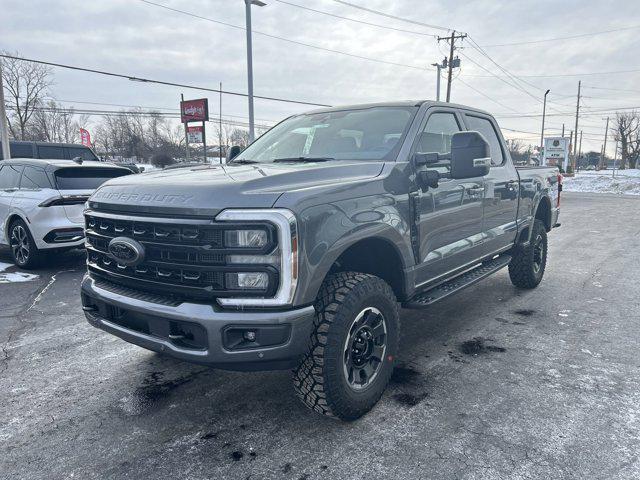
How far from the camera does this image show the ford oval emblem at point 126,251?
2.60 meters

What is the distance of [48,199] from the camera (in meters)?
6.70

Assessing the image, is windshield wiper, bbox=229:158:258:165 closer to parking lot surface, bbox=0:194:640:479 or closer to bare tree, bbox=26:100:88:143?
parking lot surface, bbox=0:194:640:479

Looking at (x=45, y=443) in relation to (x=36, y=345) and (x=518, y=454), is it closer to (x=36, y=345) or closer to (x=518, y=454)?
(x=36, y=345)

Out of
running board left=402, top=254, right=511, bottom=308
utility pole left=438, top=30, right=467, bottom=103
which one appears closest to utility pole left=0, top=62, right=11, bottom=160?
running board left=402, top=254, right=511, bottom=308

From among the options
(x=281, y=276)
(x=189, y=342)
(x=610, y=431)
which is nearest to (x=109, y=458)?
(x=189, y=342)

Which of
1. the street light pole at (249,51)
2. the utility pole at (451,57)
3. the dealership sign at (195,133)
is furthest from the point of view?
the utility pole at (451,57)

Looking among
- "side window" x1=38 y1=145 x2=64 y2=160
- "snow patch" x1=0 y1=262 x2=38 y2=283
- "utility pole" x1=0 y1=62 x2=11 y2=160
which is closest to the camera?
"snow patch" x1=0 y1=262 x2=38 y2=283

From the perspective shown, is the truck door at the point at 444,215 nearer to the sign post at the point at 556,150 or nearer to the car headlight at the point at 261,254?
the car headlight at the point at 261,254

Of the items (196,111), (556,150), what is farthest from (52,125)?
(556,150)

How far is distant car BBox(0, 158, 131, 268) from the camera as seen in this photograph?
6703 mm

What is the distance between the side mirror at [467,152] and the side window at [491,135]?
4.85 feet

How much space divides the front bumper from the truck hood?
1.69ft

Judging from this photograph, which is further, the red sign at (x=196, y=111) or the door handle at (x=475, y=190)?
the red sign at (x=196, y=111)

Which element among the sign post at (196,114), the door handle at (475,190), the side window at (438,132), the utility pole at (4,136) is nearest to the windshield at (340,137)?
the side window at (438,132)
